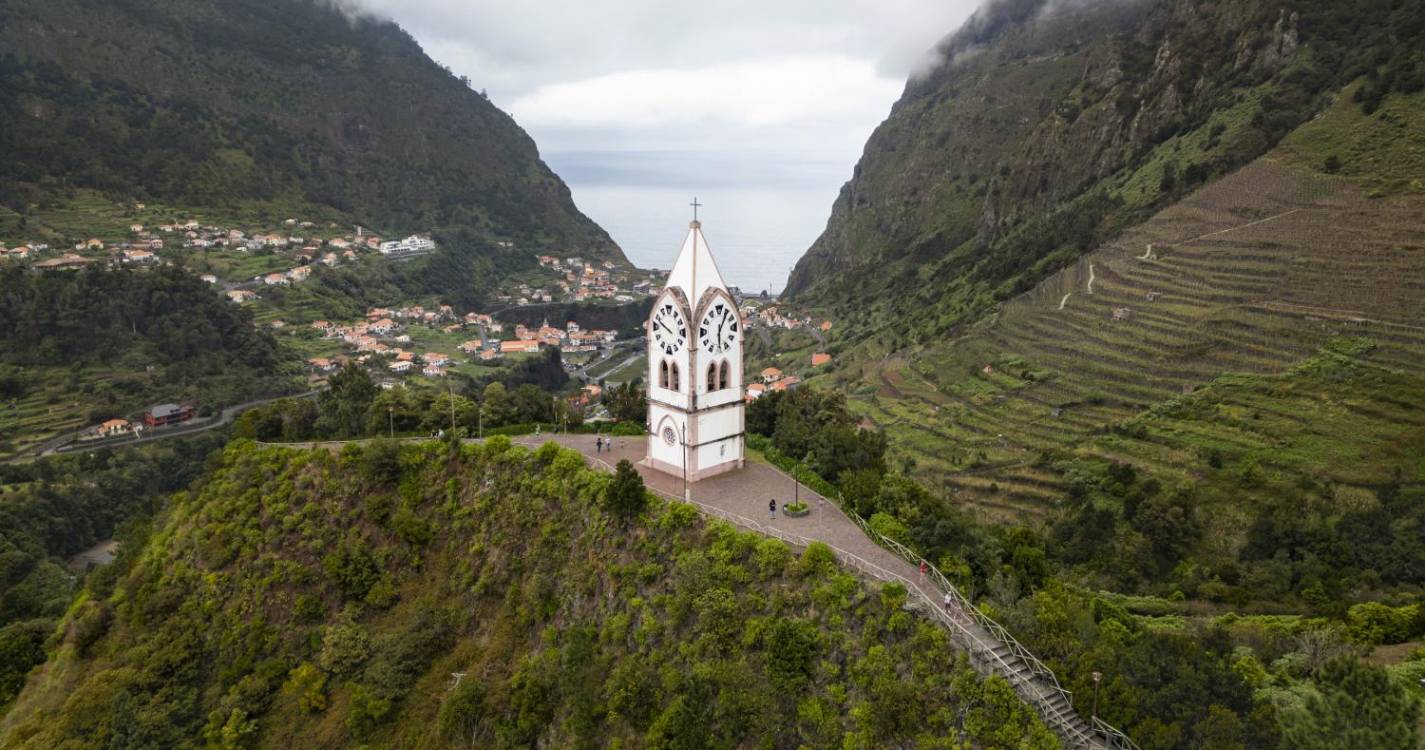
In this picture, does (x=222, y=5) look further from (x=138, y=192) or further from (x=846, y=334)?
(x=846, y=334)

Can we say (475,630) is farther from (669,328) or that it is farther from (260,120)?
(260,120)

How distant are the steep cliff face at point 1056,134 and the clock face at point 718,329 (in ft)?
123

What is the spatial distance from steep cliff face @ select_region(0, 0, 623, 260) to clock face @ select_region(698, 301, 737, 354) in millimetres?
99122

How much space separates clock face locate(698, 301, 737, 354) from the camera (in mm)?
23453

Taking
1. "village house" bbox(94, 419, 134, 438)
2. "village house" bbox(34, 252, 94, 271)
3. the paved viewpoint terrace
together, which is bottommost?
"village house" bbox(94, 419, 134, 438)

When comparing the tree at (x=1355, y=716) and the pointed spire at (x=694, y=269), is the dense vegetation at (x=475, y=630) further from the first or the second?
Answer: the pointed spire at (x=694, y=269)

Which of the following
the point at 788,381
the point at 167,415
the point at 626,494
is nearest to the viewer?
the point at 626,494

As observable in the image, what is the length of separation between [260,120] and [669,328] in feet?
442

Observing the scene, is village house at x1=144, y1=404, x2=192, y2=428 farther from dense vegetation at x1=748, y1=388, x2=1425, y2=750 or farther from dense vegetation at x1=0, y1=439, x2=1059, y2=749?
dense vegetation at x1=748, y1=388, x2=1425, y2=750

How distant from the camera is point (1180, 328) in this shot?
3822 centimetres

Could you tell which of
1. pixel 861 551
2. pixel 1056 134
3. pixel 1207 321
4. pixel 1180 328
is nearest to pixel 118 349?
pixel 861 551

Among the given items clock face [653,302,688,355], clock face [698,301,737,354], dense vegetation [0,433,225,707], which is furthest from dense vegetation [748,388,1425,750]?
dense vegetation [0,433,225,707]

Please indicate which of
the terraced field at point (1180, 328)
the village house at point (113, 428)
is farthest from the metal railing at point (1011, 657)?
the village house at point (113, 428)

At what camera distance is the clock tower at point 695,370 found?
924 inches
